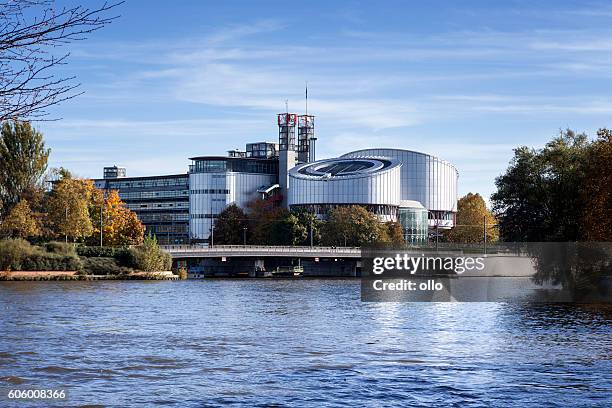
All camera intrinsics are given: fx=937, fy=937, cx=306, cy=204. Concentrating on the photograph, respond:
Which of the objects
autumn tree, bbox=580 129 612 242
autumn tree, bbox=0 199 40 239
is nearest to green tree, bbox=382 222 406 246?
autumn tree, bbox=0 199 40 239

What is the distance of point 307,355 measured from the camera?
123 feet

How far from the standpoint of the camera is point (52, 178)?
394 feet

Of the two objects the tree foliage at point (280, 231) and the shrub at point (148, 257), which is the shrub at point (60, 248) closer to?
the shrub at point (148, 257)

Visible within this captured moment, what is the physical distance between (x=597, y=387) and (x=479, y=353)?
9.09 metres

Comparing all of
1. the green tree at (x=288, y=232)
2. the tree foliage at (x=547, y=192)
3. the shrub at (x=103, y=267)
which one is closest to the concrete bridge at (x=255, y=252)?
the shrub at (x=103, y=267)

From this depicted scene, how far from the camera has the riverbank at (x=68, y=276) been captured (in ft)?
335

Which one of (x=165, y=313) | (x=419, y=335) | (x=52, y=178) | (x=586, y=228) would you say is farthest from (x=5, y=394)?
(x=52, y=178)

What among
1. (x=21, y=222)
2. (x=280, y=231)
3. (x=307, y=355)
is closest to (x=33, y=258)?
(x=21, y=222)

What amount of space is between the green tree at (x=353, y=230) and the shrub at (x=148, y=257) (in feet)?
167

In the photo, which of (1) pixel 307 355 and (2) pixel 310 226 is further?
(2) pixel 310 226

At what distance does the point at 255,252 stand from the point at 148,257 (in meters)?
25.7

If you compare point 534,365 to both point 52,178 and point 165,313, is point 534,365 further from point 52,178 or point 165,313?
point 52,178

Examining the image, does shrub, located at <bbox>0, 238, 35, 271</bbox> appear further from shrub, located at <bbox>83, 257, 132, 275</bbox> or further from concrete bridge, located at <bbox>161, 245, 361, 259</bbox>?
concrete bridge, located at <bbox>161, 245, 361, 259</bbox>

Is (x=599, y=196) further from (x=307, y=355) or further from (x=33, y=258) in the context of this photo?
(x=33, y=258)
